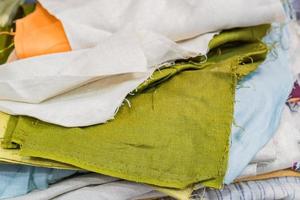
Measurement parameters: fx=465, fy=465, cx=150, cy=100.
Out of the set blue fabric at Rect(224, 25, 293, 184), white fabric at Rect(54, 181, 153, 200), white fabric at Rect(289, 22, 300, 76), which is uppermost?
white fabric at Rect(289, 22, 300, 76)

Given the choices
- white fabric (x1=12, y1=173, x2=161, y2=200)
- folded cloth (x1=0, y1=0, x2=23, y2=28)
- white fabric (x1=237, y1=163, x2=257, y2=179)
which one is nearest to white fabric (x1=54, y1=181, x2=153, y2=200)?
white fabric (x1=12, y1=173, x2=161, y2=200)

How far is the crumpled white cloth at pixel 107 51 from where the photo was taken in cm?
48

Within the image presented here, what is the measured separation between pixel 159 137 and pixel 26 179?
15cm

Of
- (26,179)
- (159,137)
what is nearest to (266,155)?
(159,137)

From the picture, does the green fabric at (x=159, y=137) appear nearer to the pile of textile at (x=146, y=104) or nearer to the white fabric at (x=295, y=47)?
the pile of textile at (x=146, y=104)

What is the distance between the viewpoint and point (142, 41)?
0.52 m

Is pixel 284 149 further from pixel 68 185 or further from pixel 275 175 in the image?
pixel 68 185

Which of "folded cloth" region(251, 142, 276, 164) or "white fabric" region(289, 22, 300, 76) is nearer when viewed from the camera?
"folded cloth" region(251, 142, 276, 164)

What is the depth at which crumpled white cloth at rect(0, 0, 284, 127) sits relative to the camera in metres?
0.48

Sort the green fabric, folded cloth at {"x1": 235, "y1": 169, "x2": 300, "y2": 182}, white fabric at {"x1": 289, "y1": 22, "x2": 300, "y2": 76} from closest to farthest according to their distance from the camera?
the green fabric, folded cloth at {"x1": 235, "y1": 169, "x2": 300, "y2": 182}, white fabric at {"x1": 289, "y1": 22, "x2": 300, "y2": 76}

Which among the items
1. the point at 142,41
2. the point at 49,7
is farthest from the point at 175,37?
the point at 49,7

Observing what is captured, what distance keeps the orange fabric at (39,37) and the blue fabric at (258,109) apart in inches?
8.5

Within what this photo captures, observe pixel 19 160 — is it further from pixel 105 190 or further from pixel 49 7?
pixel 49 7

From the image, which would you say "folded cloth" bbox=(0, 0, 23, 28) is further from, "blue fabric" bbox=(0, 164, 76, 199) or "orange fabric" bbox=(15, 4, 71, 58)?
"blue fabric" bbox=(0, 164, 76, 199)
